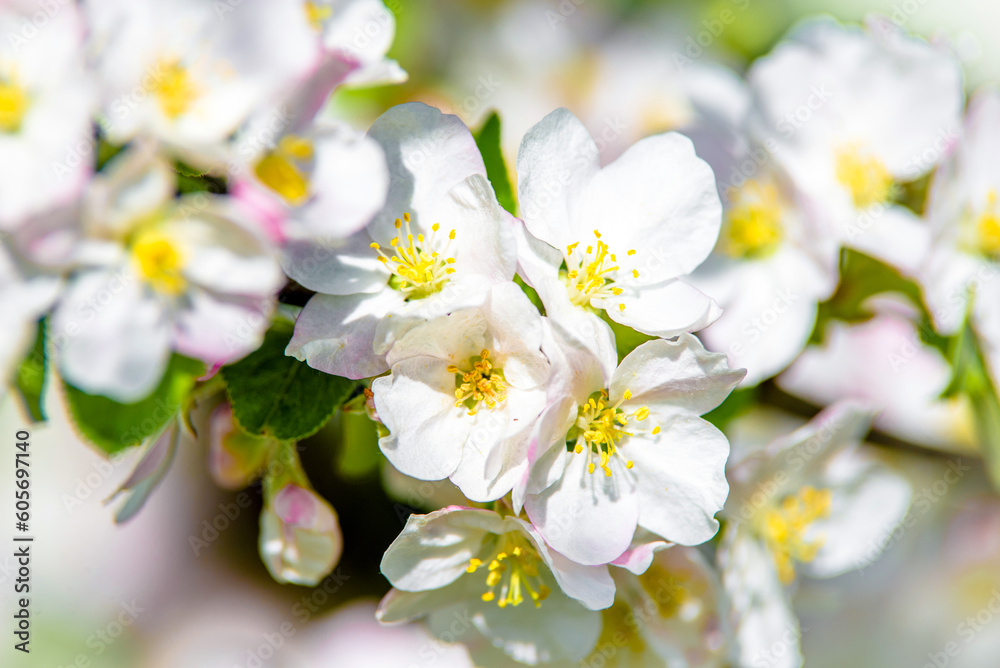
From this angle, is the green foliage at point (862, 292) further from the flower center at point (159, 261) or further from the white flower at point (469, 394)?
the flower center at point (159, 261)

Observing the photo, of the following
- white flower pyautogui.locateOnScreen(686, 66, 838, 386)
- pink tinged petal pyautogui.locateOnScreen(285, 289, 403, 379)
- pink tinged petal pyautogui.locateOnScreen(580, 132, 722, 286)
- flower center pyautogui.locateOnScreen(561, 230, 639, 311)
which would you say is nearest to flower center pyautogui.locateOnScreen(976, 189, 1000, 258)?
white flower pyautogui.locateOnScreen(686, 66, 838, 386)

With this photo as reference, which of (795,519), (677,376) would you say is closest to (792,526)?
(795,519)

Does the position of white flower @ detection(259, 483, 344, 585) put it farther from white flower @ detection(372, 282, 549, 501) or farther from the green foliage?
the green foliage

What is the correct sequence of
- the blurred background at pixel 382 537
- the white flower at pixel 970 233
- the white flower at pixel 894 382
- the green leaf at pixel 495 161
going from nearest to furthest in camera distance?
the green leaf at pixel 495 161, the white flower at pixel 970 233, the white flower at pixel 894 382, the blurred background at pixel 382 537

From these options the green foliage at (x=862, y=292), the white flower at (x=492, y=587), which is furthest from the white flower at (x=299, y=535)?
the green foliage at (x=862, y=292)

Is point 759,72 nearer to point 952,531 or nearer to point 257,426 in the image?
point 257,426

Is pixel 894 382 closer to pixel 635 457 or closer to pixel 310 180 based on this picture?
pixel 635 457

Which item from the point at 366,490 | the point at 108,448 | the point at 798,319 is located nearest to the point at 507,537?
the point at 108,448
